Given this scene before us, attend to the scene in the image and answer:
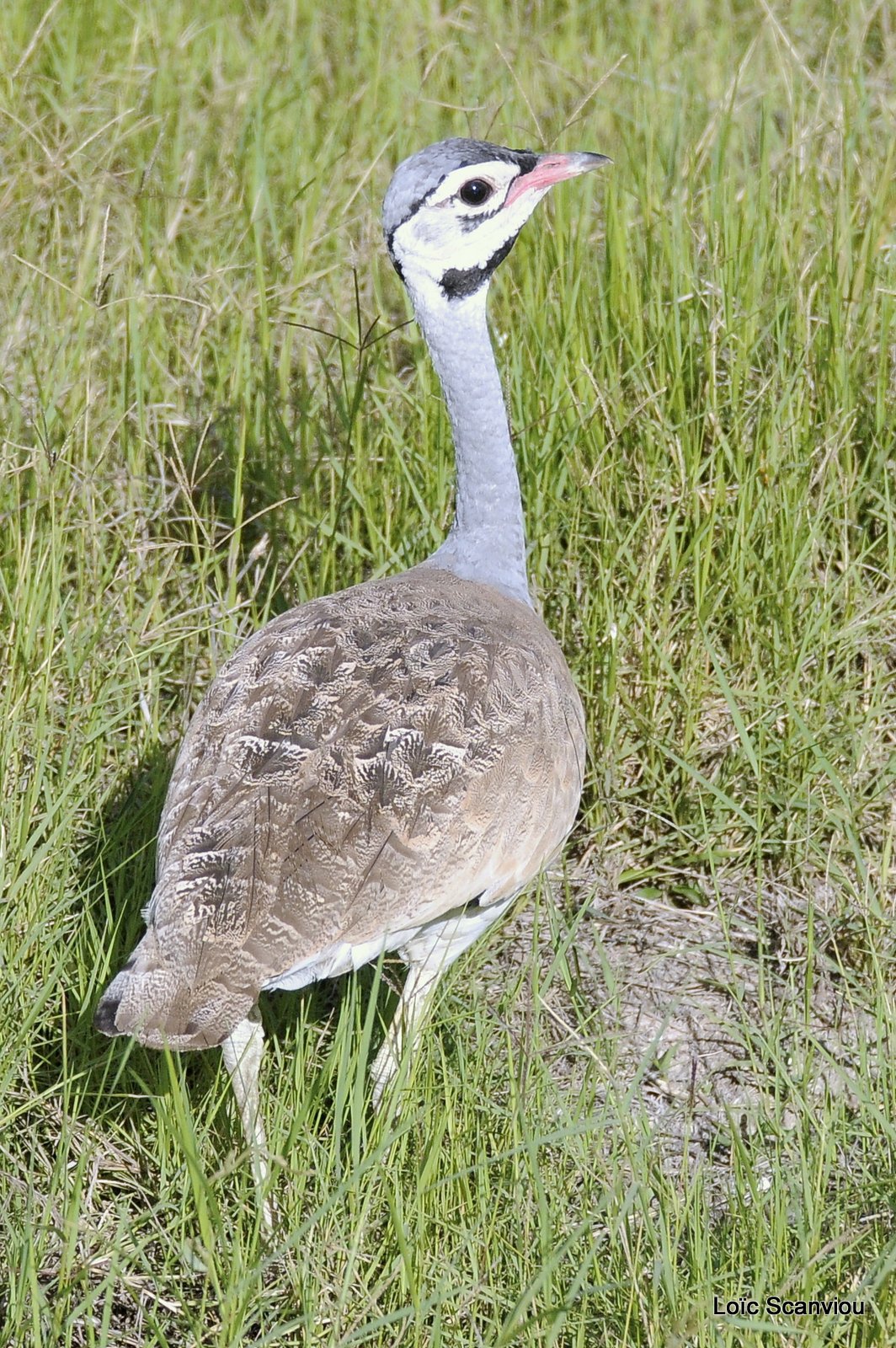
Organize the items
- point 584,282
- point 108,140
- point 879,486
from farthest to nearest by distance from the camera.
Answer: point 108,140
point 584,282
point 879,486

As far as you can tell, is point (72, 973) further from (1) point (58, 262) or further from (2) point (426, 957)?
(1) point (58, 262)

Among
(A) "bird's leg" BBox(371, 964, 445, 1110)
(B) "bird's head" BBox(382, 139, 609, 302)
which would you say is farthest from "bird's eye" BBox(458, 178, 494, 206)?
(A) "bird's leg" BBox(371, 964, 445, 1110)

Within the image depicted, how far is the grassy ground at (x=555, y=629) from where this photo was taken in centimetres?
240

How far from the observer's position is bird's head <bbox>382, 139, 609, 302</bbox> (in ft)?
9.88

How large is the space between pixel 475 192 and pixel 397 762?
1.25 meters

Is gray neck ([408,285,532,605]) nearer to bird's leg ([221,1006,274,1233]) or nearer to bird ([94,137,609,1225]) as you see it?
bird ([94,137,609,1225])

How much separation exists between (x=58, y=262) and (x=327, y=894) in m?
2.51

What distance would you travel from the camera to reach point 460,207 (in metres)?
3.05

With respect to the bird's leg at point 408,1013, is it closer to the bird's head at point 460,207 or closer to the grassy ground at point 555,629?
the grassy ground at point 555,629

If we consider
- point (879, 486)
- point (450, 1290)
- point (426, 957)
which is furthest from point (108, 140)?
point (450, 1290)

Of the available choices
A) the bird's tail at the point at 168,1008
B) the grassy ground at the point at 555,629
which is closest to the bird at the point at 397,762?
the bird's tail at the point at 168,1008

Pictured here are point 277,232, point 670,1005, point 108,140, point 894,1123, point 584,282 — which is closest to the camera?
point 894,1123

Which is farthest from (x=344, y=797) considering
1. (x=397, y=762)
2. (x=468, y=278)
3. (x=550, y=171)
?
(x=550, y=171)

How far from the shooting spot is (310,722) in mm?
2619
